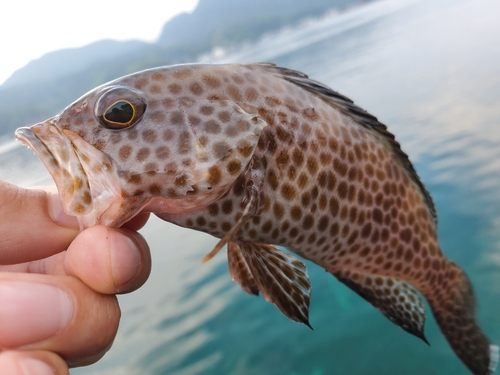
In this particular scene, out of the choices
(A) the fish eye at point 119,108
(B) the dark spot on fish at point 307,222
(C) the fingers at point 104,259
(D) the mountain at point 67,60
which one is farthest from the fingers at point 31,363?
(D) the mountain at point 67,60

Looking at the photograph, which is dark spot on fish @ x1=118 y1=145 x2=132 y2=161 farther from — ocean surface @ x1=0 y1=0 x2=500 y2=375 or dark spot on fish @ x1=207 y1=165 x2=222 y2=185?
ocean surface @ x1=0 y1=0 x2=500 y2=375

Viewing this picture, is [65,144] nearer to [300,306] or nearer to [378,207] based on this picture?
[300,306]

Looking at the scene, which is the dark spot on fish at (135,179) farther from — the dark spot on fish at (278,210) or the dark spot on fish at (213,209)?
the dark spot on fish at (278,210)

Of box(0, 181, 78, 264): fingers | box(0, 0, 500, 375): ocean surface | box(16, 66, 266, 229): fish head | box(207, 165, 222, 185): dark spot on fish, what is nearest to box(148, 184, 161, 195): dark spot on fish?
box(16, 66, 266, 229): fish head

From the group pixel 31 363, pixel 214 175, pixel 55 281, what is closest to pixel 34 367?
pixel 31 363

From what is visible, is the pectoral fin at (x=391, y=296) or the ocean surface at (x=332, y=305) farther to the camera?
the ocean surface at (x=332, y=305)

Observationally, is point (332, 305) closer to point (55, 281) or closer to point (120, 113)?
point (55, 281)

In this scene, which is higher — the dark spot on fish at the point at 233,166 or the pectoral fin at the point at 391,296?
the dark spot on fish at the point at 233,166
